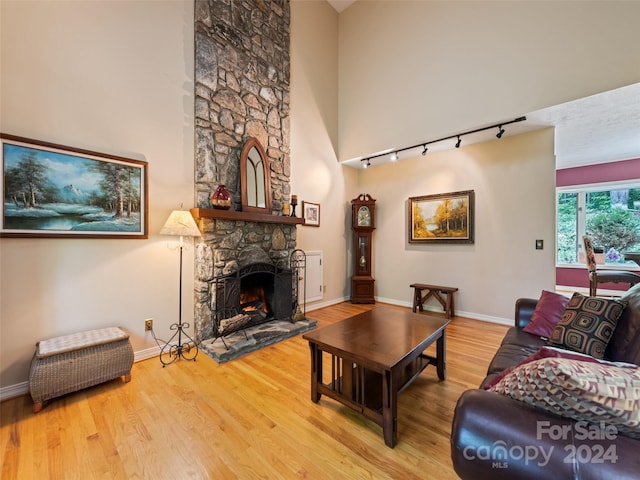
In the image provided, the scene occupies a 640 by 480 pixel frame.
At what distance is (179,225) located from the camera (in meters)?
2.48

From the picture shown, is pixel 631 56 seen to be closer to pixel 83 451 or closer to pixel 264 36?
pixel 264 36

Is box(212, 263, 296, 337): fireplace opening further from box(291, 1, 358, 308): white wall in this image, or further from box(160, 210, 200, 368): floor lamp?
box(291, 1, 358, 308): white wall

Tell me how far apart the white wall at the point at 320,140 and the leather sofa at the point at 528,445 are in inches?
138

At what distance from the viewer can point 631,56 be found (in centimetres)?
245

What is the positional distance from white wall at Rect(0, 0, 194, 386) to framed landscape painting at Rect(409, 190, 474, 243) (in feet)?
11.5

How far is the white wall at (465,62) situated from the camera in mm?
2609

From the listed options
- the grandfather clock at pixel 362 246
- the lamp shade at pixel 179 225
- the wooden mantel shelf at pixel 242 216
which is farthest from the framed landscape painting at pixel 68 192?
the grandfather clock at pixel 362 246

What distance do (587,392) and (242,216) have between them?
118 inches

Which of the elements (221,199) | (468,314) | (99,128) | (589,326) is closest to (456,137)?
(468,314)

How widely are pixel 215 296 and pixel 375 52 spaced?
4604mm

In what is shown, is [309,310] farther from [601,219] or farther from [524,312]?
[601,219]

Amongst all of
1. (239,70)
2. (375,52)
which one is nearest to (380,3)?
(375,52)

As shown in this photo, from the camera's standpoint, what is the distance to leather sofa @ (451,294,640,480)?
698 mm

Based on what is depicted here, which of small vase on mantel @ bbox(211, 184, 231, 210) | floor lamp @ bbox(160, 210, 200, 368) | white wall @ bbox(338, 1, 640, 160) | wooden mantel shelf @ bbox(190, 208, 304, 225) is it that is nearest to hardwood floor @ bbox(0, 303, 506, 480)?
floor lamp @ bbox(160, 210, 200, 368)
